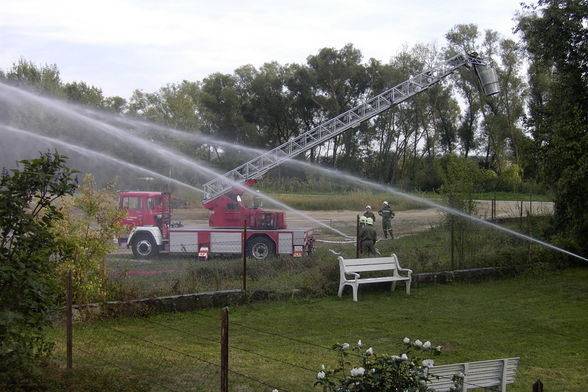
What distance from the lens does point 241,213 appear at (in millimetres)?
18359

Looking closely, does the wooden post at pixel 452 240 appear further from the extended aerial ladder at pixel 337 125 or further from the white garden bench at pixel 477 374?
the white garden bench at pixel 477 374

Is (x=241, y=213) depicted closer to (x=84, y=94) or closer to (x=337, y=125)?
(x=337, y=125)

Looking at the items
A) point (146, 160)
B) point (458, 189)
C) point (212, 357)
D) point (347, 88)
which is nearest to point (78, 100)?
point (146, 160)

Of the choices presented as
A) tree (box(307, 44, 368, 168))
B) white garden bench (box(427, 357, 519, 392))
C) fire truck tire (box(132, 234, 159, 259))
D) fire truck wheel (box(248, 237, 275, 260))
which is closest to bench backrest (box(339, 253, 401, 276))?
fire truck wheel (box(248, 237, 275, 260))

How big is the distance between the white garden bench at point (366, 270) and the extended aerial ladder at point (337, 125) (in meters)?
6.52

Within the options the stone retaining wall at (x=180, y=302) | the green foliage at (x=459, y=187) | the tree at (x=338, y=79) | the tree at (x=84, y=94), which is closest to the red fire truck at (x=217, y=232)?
the green foliage at (x=459, y=187)

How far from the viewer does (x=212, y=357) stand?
8062mm

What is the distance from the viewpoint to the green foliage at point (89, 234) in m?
9.93

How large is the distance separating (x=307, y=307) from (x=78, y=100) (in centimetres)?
3305

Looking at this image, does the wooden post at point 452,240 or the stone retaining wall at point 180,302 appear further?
the wooden post at point 452,240

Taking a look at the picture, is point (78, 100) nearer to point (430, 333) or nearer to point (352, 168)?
point (352, 168)

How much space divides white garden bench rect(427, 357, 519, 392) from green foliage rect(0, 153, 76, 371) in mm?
3455

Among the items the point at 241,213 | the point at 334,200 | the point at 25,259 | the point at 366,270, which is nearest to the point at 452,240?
the point at 366,270

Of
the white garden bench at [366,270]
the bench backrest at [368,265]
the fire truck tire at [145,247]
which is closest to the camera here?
the white garden bench at [366,270]
